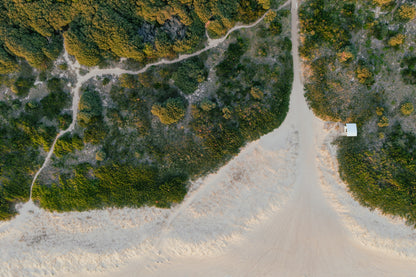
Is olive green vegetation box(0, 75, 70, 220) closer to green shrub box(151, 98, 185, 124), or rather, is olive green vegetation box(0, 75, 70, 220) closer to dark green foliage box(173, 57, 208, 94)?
green shrub box(151, 98, 185, 124)

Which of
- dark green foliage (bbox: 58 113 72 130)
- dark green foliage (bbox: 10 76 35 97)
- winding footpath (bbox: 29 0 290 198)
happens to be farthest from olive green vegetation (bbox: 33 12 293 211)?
dark green foliage (bbox: 10 76 35 97)

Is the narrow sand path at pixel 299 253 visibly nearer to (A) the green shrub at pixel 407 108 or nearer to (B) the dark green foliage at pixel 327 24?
(A) the green shrub at pixel 407 108

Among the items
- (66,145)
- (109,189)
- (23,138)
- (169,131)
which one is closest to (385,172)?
(169,131)

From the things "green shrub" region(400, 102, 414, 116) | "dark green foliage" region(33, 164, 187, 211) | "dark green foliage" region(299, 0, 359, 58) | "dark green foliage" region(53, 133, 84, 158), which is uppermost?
"dark green foliage" region(299, 0, 359, 58)

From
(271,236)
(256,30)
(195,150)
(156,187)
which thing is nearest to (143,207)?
(156,187)

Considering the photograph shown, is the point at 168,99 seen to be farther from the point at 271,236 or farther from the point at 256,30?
the point at 271,236
